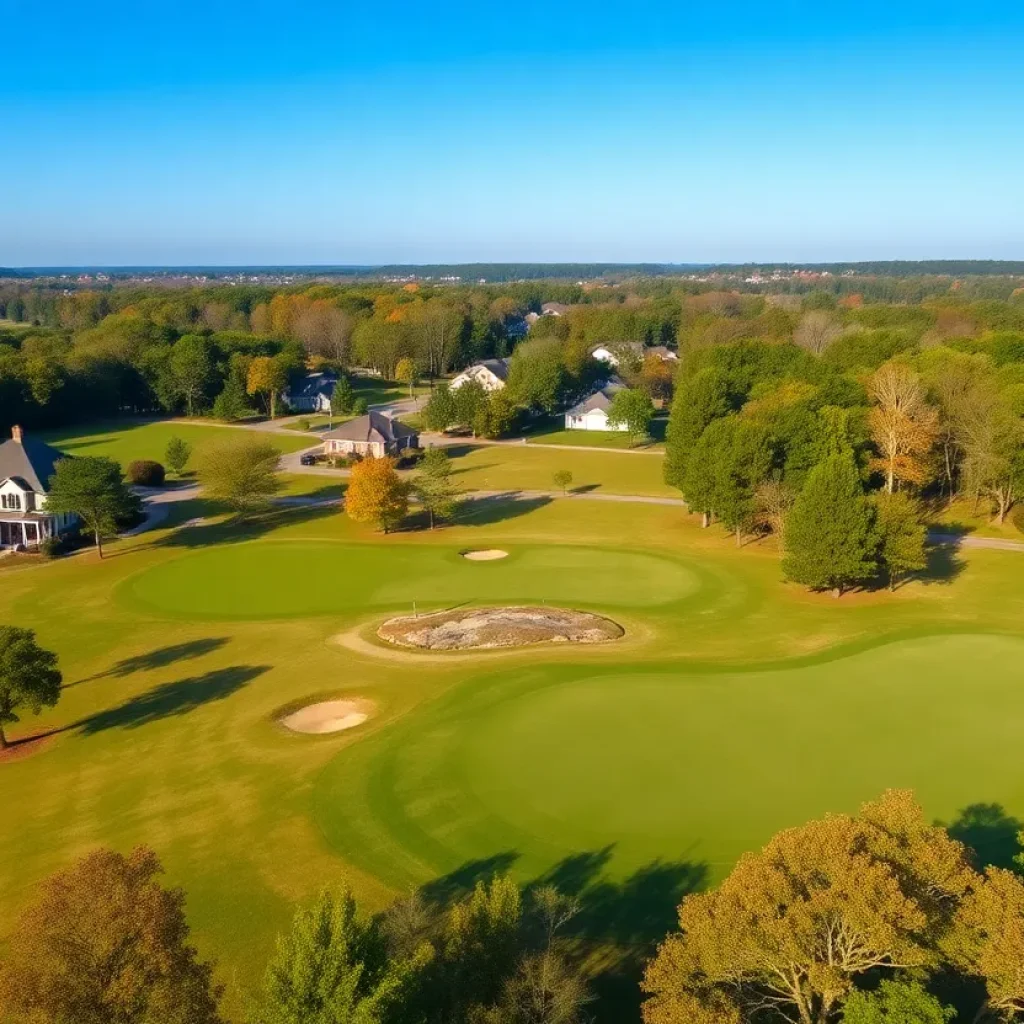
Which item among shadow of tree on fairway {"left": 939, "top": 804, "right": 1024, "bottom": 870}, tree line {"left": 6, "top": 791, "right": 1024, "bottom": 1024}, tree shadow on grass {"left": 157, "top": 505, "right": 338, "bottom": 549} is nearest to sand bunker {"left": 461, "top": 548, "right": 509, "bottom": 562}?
tree shadow on grass {"left": 157, "top": 505, "right": 338, "bottom": 549}

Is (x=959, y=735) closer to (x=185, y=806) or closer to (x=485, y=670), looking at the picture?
(x=485, y=670)

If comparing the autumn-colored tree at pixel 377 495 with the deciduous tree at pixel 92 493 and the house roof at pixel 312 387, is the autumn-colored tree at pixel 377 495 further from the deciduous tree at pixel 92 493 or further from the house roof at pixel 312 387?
the house roof at pixel 312 387

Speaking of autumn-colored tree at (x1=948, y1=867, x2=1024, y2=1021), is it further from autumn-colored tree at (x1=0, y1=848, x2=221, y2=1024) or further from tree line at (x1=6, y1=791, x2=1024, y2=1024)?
autumn-colored tree at (x1=0, y1=848, x2=221, y2=1024)

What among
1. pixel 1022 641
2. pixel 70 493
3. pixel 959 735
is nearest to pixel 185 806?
pixel 959 735

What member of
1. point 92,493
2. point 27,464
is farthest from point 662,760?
point 27,464

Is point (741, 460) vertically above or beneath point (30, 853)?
above

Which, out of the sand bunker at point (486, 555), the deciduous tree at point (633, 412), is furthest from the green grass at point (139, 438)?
the sand bunker at point (486, 555)
